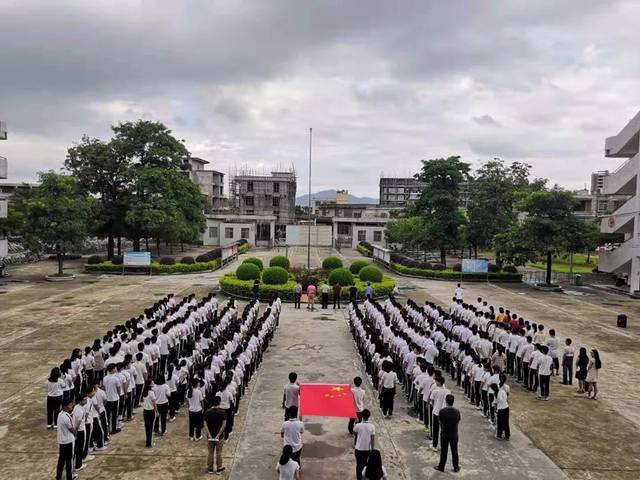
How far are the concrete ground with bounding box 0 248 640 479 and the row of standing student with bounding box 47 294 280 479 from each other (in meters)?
0.37

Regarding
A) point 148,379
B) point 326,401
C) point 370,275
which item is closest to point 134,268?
point 370,275

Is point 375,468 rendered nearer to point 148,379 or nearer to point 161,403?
point 161,403

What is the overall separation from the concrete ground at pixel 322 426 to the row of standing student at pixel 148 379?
37 cm

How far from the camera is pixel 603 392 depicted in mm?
12711

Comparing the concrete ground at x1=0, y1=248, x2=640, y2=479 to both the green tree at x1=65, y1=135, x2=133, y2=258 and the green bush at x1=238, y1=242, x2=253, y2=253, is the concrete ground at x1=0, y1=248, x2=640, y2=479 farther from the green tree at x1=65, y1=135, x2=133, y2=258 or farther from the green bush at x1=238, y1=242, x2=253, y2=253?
the green bush at x1=238, y1=242, x2=253, y2=253

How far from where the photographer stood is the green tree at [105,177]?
40188 millimetres

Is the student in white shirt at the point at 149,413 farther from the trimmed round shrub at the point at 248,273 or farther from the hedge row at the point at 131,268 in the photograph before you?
the hedge row at the point at 131,268

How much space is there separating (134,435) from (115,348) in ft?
7.18

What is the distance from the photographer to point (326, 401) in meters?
9.91

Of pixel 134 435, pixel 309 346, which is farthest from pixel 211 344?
pixel 309 346

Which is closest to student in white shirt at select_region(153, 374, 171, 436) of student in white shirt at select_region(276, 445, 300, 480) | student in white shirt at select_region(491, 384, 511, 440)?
student in white shirt at select_region(276, 445, 300, 480)

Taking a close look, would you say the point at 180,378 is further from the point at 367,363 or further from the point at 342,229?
the point at 342,229

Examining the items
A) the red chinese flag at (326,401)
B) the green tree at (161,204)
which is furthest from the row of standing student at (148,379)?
the green tree at (161,204)

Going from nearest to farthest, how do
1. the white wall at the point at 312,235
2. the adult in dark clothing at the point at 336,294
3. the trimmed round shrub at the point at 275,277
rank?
the adult in dark clothing at the point at 336,294
the trimmed round shrub at the point at 275,277
the white wall at the point at 312,235
